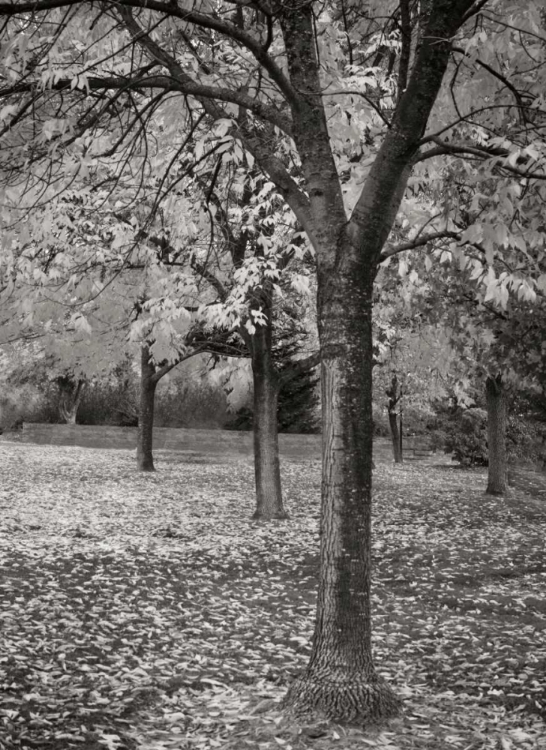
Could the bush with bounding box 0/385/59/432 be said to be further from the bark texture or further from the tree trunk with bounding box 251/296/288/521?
the bark texture

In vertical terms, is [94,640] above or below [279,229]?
below

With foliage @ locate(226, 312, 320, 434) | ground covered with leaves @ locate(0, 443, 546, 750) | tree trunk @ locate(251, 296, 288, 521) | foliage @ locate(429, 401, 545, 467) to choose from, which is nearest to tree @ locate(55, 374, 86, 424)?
foliage @ locate(226, 312, 320, 434)

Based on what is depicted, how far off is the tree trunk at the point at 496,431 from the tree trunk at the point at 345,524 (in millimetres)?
14477

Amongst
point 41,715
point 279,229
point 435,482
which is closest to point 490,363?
point 279,229

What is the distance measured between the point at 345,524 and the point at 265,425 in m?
8.98

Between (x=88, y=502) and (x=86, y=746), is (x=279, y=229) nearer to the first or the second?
(x=88, y=502)

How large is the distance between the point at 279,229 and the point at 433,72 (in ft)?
25.6

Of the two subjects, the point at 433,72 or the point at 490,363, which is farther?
the point at 490,363

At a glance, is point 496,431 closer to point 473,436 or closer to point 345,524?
point 473,436

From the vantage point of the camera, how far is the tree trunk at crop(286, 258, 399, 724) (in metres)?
5.04

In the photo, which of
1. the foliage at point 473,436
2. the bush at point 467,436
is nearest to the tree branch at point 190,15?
the foliage at point 473,436

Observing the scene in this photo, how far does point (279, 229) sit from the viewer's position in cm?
1278

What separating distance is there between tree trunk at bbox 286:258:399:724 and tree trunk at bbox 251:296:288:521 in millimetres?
8816

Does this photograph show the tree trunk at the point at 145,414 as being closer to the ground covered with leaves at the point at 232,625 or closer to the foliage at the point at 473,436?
the ground covered with leaves at the point at 232,625
